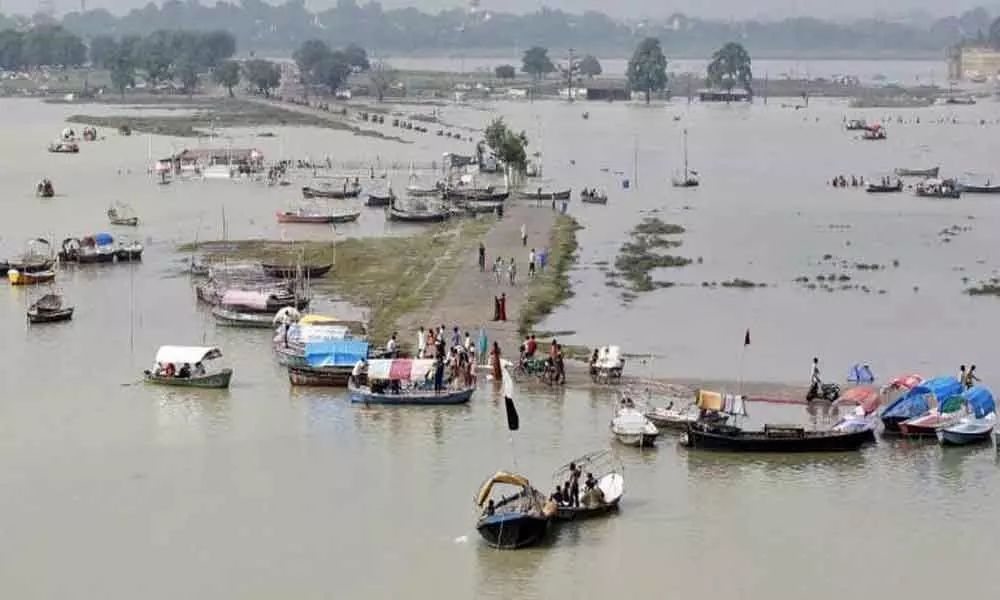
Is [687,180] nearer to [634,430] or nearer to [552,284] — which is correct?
[552,284]

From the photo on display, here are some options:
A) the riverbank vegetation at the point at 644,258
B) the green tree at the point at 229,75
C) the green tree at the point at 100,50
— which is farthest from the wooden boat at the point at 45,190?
the green tree at the point at 100,50

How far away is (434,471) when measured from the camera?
2039cm

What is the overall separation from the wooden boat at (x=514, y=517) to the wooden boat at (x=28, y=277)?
1707 cm

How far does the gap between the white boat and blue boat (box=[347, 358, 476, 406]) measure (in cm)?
258

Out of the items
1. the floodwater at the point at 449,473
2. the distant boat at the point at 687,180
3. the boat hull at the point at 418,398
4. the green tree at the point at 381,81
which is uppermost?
the green tree at the point at 381,81

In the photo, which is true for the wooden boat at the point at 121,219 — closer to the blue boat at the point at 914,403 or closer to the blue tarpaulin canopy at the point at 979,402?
the blue boat at the point at 914,403

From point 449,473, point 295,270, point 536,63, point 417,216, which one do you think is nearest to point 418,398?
point 449,473

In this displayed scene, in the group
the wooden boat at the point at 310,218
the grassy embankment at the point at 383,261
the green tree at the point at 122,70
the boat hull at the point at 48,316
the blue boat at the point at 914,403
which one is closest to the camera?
the blue boat at the point at 914,403

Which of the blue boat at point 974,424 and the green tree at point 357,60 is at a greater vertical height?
→ the green tree at point 357,60

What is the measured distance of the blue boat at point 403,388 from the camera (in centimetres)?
2298

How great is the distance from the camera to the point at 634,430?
21188 millimetres

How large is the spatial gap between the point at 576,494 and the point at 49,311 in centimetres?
1362

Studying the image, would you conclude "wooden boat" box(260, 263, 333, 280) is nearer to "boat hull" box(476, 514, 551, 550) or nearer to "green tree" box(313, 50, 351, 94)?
"boat hull" box(476, 514, 551, 550)

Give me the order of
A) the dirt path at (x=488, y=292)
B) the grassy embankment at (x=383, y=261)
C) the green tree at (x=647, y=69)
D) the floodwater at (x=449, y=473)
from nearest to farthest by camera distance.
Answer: the floodwater at (x=449, y=473)
the dirt path at (x=488, y=292)
the grassy embankment at (x=383, y=261)
the green tree at (x=647, y=69)
